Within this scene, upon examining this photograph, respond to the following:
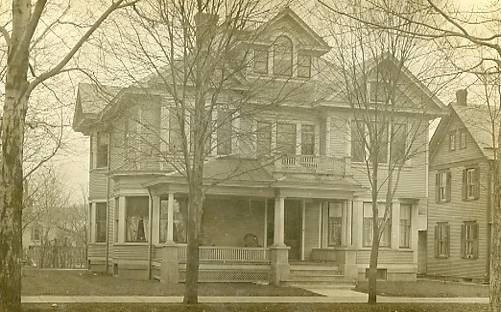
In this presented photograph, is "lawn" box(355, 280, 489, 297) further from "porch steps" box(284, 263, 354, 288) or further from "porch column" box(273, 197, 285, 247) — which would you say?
"porch column" box(273, 197, 285, 247)

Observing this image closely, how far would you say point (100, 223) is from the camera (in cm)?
2812

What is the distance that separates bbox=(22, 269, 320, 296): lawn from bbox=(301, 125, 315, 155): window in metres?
5.80

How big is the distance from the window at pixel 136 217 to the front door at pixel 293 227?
5.16m

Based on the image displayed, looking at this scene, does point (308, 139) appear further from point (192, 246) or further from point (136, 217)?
point (192, 246)

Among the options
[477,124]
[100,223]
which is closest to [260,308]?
[100,223]

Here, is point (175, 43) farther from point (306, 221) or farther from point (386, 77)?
point (306, 221)

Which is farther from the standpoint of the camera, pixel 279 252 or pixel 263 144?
pixel 279 252

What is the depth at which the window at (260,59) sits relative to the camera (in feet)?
59.8

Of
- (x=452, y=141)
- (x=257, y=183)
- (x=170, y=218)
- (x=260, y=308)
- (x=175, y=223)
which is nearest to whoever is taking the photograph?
(x=260, y=308)

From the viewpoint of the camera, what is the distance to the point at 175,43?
1681cm

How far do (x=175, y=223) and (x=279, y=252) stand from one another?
3852 mm

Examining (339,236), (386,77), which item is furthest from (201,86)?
(339,236)

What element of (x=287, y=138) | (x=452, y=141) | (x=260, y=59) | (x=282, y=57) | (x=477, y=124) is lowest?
(x=287, y=138)

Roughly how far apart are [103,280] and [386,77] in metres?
11.2
